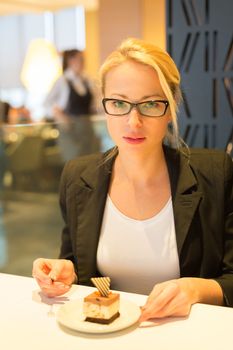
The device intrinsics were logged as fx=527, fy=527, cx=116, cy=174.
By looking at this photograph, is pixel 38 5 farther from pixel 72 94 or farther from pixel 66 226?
pixel 66 226

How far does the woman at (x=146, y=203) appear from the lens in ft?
5.32

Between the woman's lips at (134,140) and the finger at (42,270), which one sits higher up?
the woman's lips at (134,140)

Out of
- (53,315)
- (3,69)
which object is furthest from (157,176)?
(3,69)

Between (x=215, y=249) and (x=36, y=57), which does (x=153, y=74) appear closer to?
(x=215, y=249)

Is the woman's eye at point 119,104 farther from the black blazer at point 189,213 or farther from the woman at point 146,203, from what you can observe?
the black blazer at point 189,213

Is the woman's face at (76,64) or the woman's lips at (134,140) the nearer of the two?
the woman's lips at (134,140)

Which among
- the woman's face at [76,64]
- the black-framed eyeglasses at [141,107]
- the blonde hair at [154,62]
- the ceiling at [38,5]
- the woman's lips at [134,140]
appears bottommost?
the woman's lips at [134,140]

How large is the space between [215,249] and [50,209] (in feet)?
9.47

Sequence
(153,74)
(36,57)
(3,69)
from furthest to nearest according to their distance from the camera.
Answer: (3,69) < (36,57) < (153,74)

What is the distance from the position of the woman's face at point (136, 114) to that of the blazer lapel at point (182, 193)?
172mm

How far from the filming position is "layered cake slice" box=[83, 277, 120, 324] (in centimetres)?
130

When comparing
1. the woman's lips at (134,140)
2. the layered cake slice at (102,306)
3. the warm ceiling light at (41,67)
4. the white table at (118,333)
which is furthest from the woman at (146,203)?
the warm ceiling light at (41,67)

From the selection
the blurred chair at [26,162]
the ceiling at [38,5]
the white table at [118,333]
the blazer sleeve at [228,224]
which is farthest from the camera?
the ceiling at [38,5]

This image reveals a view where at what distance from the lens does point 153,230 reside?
5.60ft
